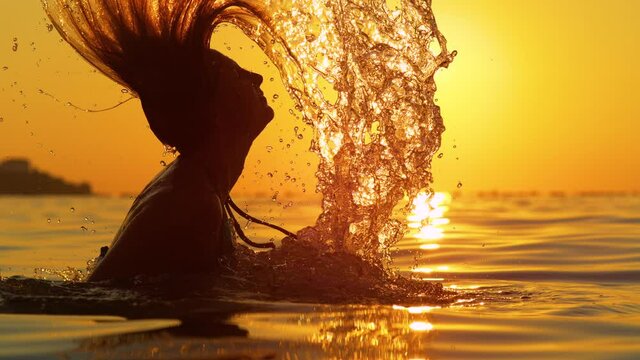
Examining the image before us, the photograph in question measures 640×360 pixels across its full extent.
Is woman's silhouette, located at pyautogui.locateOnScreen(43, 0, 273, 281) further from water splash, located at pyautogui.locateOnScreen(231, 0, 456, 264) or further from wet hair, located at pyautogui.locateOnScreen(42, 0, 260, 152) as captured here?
water splash, located at pyautogui.locateOnScreen(231, 0, 456, 264)

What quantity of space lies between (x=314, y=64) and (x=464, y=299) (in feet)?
6.15

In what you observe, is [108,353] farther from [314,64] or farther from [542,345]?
[314,64]

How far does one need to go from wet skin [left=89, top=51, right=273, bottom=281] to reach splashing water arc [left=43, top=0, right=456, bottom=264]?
995mm

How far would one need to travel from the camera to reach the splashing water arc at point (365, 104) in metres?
6.65

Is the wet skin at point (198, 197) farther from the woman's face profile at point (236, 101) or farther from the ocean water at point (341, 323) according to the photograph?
the ocean water at point (341, 323)

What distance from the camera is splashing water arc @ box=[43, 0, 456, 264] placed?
665 centimetres

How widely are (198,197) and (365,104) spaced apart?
194 centimetres

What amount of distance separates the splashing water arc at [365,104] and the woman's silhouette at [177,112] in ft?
3.38

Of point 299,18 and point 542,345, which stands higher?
point 299,18

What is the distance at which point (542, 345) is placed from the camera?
4.26 m

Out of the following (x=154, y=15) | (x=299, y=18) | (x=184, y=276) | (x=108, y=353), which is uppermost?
(x=299, y=18)

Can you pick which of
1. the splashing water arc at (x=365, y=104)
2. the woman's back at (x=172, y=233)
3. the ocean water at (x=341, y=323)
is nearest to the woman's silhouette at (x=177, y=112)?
the woman's back at (x=172, y=233)

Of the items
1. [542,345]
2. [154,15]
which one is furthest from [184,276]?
[542,345]

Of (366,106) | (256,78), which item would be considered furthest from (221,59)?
(366,106)
